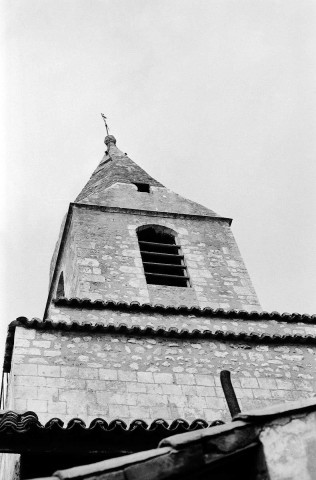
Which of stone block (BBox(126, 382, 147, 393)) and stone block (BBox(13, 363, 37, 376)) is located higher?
stone block (BBox(13, 363, 37, 376))

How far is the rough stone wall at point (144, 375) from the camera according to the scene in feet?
26.5

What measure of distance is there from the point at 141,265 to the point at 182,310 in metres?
2.06

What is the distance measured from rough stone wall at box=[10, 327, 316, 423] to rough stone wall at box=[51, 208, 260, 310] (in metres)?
2.20

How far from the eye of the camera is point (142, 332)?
919 cm

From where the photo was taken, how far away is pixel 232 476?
3.33 m

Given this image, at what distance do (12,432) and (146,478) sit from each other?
2966 mm

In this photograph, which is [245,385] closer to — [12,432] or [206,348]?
[206,348]

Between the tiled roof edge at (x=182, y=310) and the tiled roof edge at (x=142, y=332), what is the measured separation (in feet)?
2.42

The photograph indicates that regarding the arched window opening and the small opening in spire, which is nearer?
the arched window opening

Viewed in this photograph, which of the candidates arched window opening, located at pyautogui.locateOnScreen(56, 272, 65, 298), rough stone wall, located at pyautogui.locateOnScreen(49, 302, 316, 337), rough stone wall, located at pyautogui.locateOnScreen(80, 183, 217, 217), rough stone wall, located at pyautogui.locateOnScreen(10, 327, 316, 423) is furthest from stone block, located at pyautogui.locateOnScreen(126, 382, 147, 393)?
rough stone wall, located at pyautogui.locateOnScreen(80, 183, 217, 217)

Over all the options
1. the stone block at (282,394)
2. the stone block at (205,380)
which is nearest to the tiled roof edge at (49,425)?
the stone block at (205,380)

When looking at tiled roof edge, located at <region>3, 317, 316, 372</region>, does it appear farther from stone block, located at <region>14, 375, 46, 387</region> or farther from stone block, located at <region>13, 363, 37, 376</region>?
stone block, located at <region>14, 375, 46, 387</region>

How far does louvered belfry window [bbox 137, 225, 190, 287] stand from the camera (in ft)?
40.5

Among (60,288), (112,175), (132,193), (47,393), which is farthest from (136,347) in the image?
(112,175)
